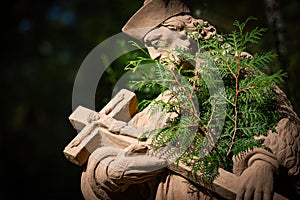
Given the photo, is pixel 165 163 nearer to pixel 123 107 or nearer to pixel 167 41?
pixel 123 107

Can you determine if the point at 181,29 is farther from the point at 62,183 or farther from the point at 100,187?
the point at 62,183

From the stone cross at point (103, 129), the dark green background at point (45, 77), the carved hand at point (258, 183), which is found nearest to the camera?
the carved hand at point (258, 183)

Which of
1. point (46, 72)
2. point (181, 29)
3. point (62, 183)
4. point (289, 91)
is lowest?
point (62, 183)

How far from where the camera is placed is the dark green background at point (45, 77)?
389 centimetres

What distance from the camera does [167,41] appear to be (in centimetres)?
195

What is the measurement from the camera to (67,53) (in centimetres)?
427

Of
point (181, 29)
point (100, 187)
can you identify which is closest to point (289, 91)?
point (181, 29)

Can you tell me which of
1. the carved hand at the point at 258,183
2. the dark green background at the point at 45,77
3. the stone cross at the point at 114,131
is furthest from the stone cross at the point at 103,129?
the dark green background at the point at 45,77

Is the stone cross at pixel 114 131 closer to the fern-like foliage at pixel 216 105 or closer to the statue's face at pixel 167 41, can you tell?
the fern-like foliage at pixel 216 105

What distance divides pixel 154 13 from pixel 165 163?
0.49 m

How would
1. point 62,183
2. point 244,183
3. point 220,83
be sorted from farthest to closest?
point 62,183 → point 220,83 → point 244,183

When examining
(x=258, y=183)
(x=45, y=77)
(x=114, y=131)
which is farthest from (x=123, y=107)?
(x=45, y=77)

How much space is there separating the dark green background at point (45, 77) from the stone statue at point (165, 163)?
1618mm

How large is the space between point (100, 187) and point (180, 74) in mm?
425
